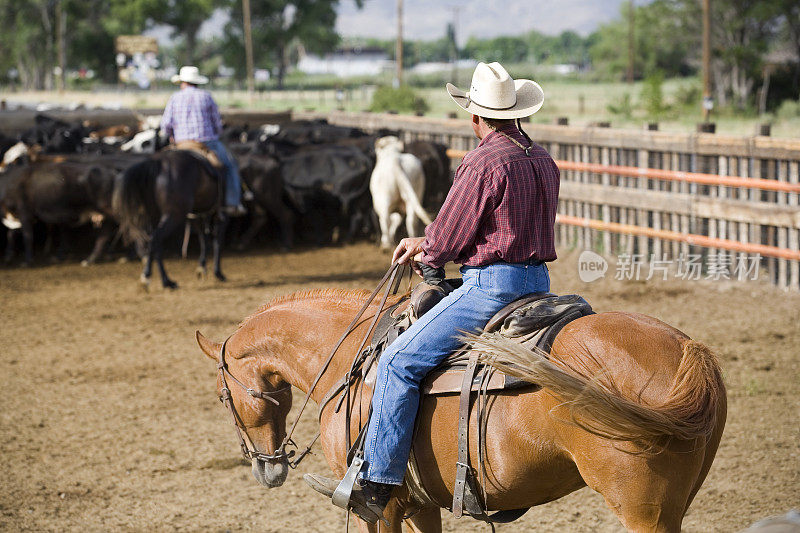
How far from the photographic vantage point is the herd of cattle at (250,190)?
40.7ft

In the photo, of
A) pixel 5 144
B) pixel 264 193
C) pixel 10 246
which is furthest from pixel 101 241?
pixel 5 144

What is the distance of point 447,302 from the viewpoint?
354cm

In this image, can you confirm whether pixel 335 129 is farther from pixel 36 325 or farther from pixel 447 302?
pixel 447 302

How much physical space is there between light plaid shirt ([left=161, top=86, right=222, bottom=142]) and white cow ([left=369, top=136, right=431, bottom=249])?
292cm

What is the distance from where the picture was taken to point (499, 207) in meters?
3.39

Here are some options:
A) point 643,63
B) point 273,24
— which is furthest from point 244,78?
point 643,63

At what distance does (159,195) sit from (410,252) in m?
8.62

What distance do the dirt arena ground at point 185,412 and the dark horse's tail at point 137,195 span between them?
964 millimetres

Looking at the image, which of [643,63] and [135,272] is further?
Result: [643,63]

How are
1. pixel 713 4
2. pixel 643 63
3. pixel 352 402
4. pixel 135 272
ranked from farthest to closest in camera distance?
1. pixel 643 63
2. pixel 713 4
3. pixel 135 272
4. pixel 352 402

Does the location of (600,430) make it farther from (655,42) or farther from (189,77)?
(655,42)

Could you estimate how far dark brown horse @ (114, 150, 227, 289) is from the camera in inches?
456

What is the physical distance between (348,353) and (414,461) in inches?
24.3

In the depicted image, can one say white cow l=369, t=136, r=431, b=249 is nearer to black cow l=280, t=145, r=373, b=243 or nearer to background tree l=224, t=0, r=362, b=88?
black cow l=280, t=145, r=373, b=243
